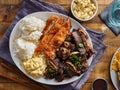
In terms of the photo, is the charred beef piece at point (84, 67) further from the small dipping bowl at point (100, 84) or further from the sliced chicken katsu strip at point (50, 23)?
the sliced chicken katsu strip at point (50, 23)

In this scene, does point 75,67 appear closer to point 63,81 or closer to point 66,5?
point 63,81

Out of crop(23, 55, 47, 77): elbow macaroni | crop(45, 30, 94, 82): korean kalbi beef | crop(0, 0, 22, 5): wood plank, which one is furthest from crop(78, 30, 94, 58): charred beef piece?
crop(0, 0, 22, 5): wood plank

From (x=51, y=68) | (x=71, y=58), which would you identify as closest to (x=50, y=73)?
(x=51, y=68)

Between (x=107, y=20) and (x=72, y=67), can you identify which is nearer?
(x=72, y=67)

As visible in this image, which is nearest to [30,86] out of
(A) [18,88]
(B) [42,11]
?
(A) [18,88]

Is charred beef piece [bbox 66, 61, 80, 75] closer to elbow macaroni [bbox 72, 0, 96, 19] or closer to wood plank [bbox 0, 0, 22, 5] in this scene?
elbow macaroni [bbox 72, 0, 96, 19]

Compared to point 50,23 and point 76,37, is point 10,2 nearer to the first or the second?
point 50,23

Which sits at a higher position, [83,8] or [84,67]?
[83,8]
